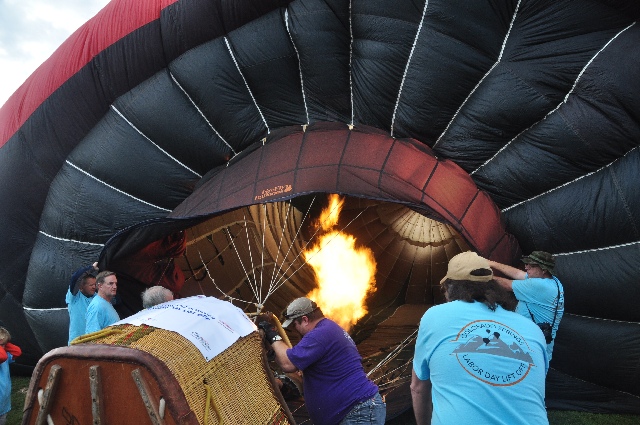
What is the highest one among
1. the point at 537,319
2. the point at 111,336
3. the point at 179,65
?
the point at 179,65

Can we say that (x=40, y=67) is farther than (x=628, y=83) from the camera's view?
Yes

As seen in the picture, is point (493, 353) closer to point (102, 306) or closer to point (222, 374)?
point (222, 374)

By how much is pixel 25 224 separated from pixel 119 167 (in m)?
1.10

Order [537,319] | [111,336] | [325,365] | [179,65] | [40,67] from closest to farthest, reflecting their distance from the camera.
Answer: [111,336]
[325,365]
[537,319]
[179,65]
[40,67]

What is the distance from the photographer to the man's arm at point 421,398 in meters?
1.84

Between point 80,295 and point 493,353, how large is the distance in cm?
344

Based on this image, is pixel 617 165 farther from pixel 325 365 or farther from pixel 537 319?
pixel 325 365

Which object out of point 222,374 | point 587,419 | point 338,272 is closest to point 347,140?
point 222,374

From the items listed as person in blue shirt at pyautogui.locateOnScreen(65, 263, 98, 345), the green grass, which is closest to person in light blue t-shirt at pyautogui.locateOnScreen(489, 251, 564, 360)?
the green grass

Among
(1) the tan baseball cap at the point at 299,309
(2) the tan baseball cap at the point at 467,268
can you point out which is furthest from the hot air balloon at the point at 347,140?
(2) the tan baseball cap at the point at 467,268

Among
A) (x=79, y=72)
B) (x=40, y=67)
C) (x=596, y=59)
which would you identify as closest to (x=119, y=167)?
(x=79, y=72)

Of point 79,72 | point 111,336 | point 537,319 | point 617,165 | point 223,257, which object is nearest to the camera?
point 111,336

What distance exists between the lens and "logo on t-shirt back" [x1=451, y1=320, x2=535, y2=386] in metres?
1.61

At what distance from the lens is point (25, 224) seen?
4.83 m
